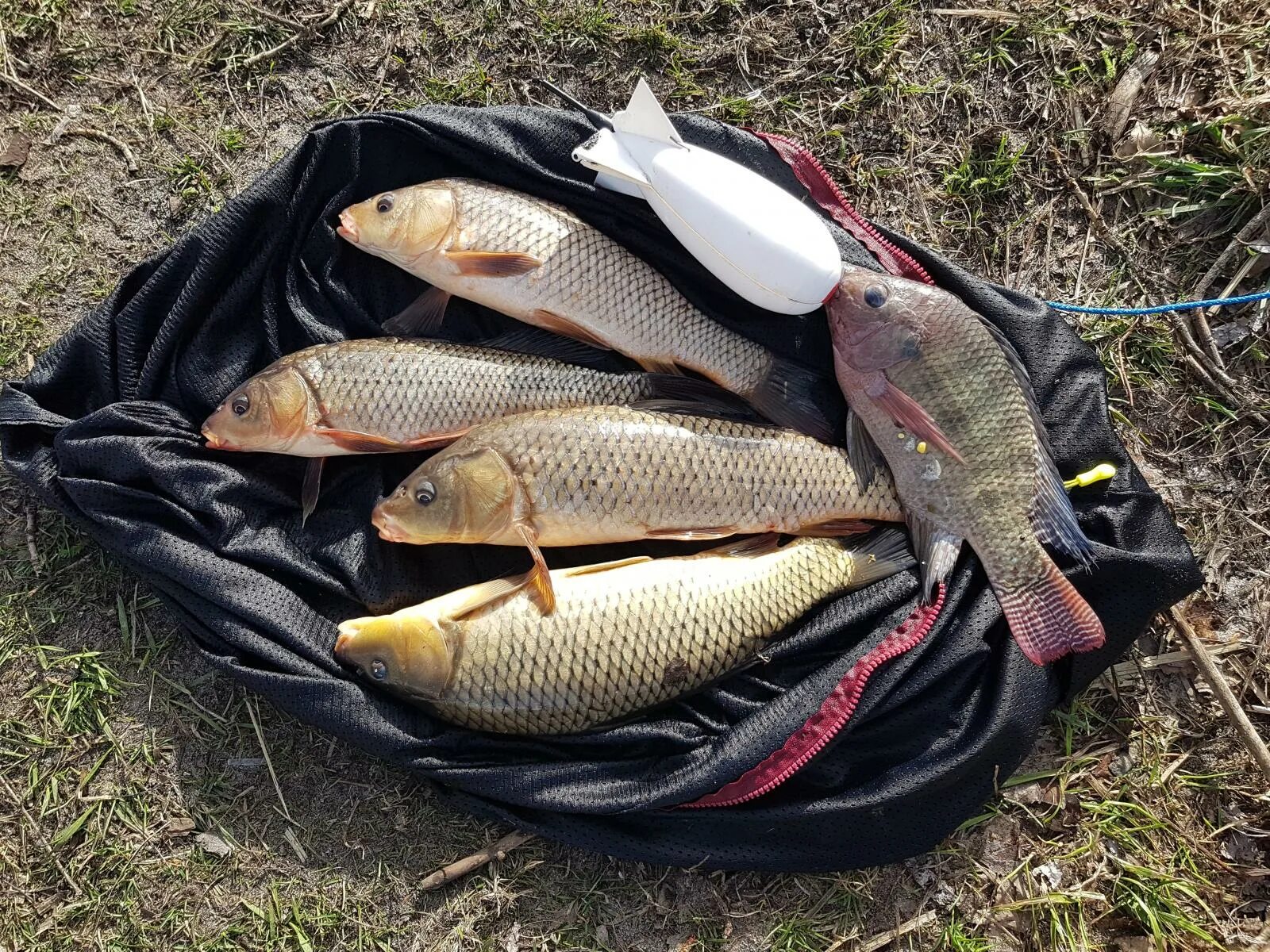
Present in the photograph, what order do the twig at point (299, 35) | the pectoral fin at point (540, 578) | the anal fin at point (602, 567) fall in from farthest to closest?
1. the twig at point (299, 35)
2. the anal fin at point (602, 567)
3. the pectoral fin at point (540, 578)

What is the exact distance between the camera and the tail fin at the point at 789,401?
8.71 ft

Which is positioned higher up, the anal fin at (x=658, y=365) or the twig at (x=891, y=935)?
the anal fin at (x=658, y=365)

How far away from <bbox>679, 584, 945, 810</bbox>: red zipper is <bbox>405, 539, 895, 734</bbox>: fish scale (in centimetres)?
25

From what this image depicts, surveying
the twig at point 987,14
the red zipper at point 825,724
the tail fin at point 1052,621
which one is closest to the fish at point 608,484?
the red zipper at point 825,724

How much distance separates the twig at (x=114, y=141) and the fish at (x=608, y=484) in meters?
1.50

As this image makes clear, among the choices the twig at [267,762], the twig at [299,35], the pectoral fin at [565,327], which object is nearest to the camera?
the pectoral fin at [565,327]

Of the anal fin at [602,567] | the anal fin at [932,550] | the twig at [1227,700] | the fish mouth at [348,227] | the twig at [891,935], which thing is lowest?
the twig at [891,935]

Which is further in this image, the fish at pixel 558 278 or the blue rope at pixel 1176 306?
the blue rope at pixel 1176 306

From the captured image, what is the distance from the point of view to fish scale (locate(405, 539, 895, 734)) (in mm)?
2389

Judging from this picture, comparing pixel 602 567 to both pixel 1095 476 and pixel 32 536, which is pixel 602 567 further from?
pixel 32 536

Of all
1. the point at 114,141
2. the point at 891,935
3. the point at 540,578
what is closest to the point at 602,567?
the point at 540,578

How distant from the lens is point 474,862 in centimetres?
268

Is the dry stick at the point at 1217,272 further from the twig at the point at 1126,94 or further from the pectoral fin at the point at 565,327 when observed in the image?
the pectoral fin at the point at 565,327

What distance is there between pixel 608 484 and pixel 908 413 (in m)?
0.92
